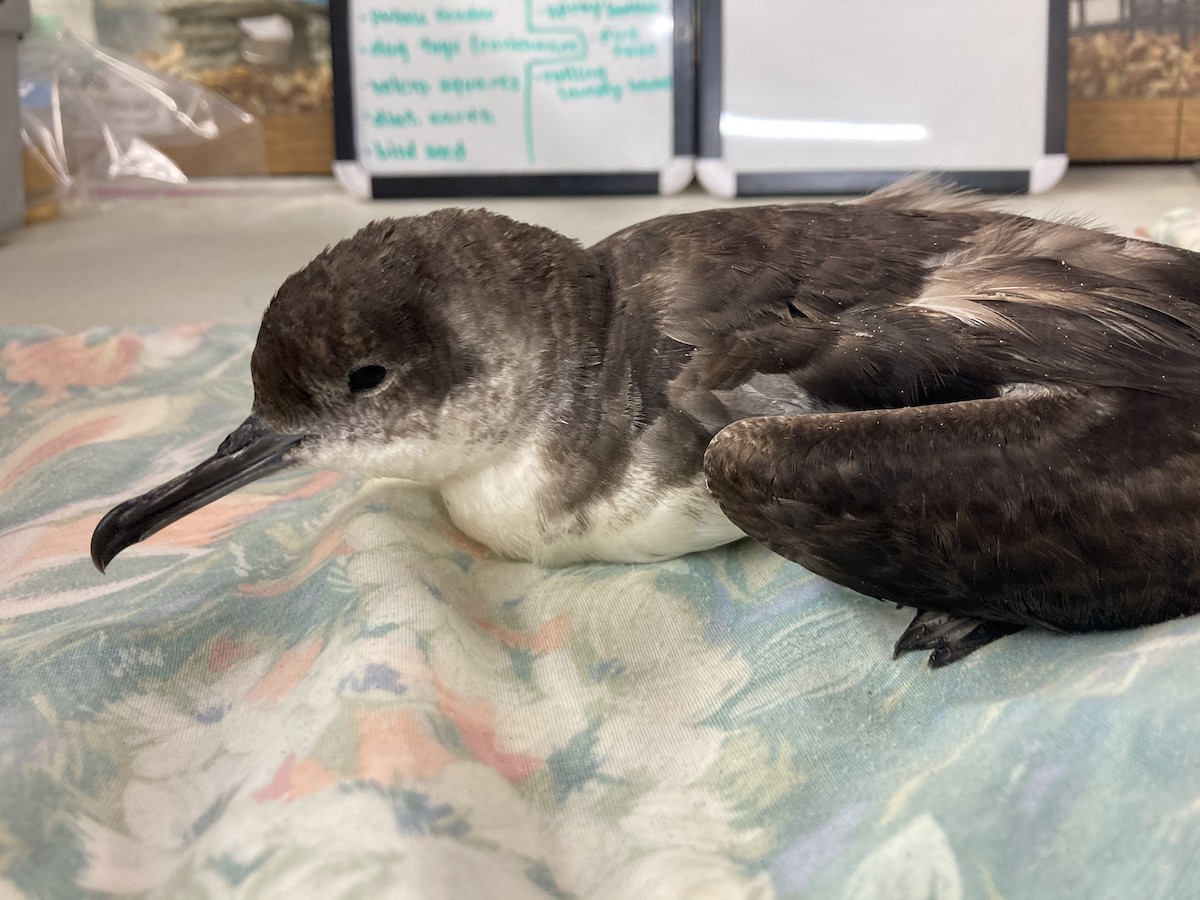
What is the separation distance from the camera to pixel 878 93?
2.54 meters

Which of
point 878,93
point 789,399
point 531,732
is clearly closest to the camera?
point 531,732

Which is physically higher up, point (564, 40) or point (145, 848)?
point (564, 40)

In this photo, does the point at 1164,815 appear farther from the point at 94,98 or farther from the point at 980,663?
the point at 94,98

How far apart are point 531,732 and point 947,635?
1.29ft

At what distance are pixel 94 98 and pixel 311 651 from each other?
2372mm

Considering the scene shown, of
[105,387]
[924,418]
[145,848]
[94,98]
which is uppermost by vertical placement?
[94,98]

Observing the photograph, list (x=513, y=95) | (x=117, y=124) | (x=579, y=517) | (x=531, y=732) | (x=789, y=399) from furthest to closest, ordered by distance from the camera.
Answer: (x=117, y=124)
(x=513, y=95)
(x=579, y=517)
(x=789, y=399)
(x=531, y=732)

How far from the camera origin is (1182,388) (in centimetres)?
93

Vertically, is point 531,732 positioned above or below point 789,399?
below

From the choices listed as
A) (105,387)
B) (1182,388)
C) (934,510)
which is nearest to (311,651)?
(934,510)

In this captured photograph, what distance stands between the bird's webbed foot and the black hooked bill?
665 millimetres

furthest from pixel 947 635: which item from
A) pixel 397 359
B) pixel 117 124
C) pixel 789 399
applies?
pixel 117 124

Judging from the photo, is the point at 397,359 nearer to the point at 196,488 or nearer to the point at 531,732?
the point at 196,488

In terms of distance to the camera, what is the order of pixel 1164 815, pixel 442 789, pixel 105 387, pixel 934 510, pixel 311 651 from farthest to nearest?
pixel 105 387 < pixel 311 651 < pixel 934 510 < pixel 442 789 < pixel 1164 815
